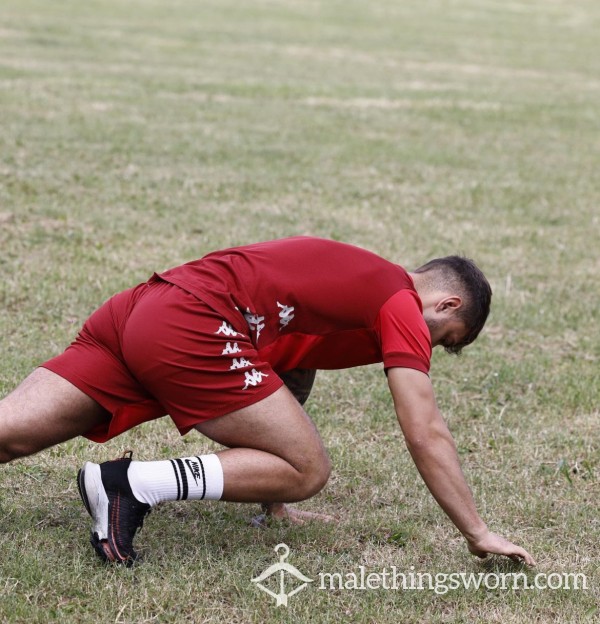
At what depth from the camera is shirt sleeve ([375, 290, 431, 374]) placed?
3.28 m

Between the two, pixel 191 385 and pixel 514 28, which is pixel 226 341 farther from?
pixel 514 28

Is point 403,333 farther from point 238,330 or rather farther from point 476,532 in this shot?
point 476,532

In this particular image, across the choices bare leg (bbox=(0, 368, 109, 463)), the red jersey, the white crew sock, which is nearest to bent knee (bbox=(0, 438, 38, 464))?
bare leg (bbox=(0, 368, 109, 463))

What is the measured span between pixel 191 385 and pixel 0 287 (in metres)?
3.26

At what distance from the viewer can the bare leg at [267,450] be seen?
3.37 metres

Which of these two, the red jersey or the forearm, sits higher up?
Answer: the red jersey

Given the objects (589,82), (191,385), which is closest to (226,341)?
(191,385)

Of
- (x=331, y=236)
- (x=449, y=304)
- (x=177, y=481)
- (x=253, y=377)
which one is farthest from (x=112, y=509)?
(x=331, y=236)

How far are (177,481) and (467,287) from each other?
1.17 m

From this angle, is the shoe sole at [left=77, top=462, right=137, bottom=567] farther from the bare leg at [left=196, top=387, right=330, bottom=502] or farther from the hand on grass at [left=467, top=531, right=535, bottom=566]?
the hand on grass at [left=467, top=531, right=535, bottom=566]

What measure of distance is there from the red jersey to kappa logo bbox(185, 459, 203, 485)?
1.42ft

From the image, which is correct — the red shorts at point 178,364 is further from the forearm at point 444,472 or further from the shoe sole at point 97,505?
the forearm at point 444,472

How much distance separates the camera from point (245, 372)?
11.0ft

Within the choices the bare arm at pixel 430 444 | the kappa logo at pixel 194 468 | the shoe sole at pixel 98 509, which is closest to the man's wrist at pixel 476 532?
Answer: the bare arm at pixel 430 444
